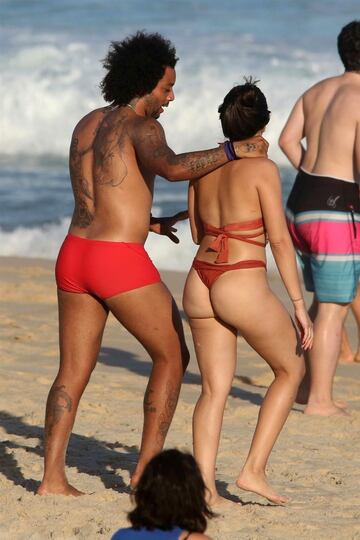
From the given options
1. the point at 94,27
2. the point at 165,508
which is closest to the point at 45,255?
the point at 165,508

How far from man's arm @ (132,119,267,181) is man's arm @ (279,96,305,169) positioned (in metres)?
2.19

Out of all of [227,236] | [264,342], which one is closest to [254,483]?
[264,342]

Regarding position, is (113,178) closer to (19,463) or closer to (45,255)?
(19,463)

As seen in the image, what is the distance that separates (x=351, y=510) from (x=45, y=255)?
363 inches

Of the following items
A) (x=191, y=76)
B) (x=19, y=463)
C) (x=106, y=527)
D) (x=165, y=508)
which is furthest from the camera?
(x=191, y=76)

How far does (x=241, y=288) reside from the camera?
4.52m

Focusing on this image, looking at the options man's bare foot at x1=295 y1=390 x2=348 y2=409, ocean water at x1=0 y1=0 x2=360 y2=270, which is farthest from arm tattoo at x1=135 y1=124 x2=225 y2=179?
ocean water at x1=0 y1=0 x2=360 y2=270

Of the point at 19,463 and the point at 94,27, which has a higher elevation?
the point at 94,27

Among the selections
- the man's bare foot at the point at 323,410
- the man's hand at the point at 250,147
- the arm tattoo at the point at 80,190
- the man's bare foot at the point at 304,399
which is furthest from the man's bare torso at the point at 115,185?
the man's bare foot at the point at 304,399

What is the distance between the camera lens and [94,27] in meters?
30.1

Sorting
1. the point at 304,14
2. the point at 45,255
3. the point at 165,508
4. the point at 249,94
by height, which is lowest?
the point at 45,255

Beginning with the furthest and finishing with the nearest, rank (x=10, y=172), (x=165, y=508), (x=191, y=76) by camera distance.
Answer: (x=191, y=76) → (x=10, y=172) → (x=165, y=508)

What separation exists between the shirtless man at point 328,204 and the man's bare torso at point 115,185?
204 cm

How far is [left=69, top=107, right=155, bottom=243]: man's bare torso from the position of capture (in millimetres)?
4586
